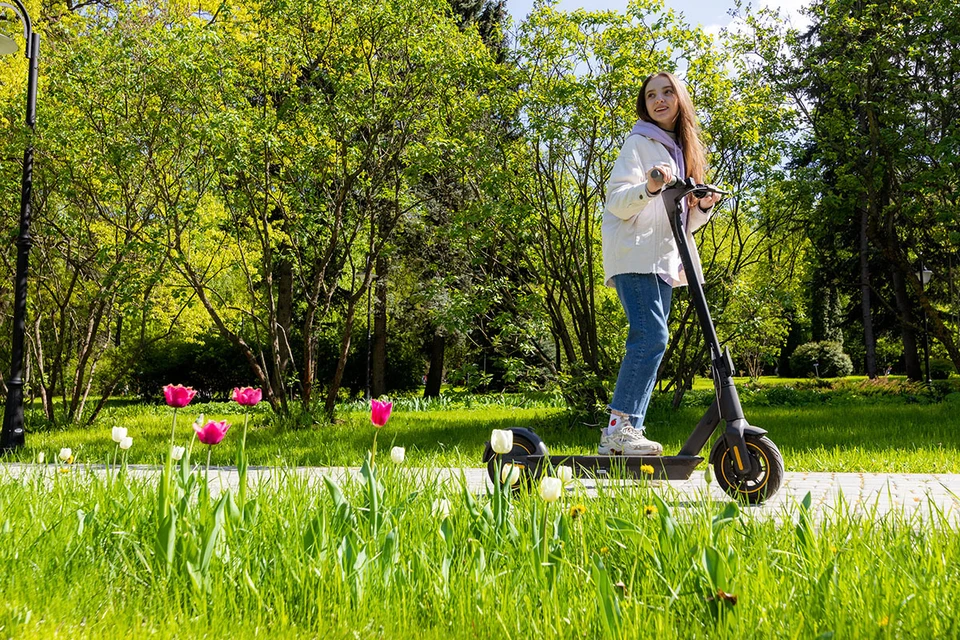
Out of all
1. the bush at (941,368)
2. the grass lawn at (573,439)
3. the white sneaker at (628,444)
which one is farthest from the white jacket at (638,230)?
the bush at (941,368)

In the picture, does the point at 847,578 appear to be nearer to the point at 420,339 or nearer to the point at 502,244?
the point at 502,244

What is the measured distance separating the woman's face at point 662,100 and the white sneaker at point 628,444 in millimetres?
1625

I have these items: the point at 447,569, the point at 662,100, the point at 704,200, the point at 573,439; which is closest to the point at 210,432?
the point at 447,569

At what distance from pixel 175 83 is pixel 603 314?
5.59 m

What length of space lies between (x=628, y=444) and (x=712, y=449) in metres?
0.40

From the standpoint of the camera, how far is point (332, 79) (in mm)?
8852

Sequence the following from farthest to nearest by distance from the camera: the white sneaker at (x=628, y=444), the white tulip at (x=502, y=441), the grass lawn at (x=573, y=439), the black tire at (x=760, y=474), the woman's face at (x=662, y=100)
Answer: the grass lawn at (x=573, y=439) < the woman's face at (x=662, y=100) < the white sneaker at (x=628, y=444) < the black tire at (x=760, y=474) < the white tulip at (x=502, y=441)

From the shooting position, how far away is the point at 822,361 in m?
33.8

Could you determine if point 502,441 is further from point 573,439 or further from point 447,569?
point 573,439

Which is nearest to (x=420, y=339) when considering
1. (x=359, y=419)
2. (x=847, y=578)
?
(x=359, y=419)

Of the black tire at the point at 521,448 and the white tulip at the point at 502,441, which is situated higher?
the white tulip at the point at 502,441

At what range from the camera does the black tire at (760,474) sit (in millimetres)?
3395

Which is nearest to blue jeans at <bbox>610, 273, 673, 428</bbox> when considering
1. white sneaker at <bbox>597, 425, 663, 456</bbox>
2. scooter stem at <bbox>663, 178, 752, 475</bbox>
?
white sneaker at <bbox>597, 425, 663, 456</bbox>

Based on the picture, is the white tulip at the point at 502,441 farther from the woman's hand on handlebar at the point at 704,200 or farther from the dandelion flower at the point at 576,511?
the woman's hand on handlebar at the point at 704,200
